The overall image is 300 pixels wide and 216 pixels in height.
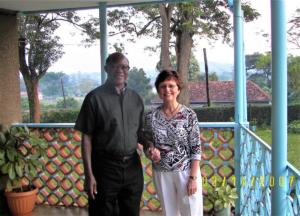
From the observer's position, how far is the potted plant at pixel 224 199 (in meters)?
3.32

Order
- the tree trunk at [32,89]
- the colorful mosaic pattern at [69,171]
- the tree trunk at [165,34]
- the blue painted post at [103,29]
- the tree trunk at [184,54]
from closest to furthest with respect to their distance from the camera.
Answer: the blue painted post at [103,29] → the colorful mosaic pattern at [69,171] → the tree trunk at [165,34] → the tree trunk at [184,54] → the tree trunk at [32,89]

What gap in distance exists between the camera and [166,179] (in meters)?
2.09

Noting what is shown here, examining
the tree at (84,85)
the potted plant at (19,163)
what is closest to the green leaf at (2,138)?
the potted plant at (19,163)

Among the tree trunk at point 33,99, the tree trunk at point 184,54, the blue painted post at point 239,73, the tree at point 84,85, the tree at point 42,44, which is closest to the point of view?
the blue painted post at point 239,73

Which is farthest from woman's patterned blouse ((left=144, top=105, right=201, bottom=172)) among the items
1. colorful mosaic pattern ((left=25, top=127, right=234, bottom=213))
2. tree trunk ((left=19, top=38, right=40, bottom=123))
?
tree trunk ((left=19, top=38, right=40, bottom=123))

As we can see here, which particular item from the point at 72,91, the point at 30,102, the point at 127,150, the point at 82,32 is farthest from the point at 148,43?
the point at 127,150

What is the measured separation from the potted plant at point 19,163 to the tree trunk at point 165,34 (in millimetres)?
5558

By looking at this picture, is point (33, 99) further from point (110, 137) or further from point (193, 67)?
point (110, 137)

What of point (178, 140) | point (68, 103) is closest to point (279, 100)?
point (178, 140)

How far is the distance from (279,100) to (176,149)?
681 millimetres

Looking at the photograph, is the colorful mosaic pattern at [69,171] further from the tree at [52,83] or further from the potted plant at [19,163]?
the tree at [52,83]

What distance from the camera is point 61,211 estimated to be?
3832 mm

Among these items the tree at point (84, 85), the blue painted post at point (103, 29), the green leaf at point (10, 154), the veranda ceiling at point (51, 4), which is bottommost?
the green leaf at point (10, 154)

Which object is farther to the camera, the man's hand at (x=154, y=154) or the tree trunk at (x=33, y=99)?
the tree trunk at (x=33, y=99)
